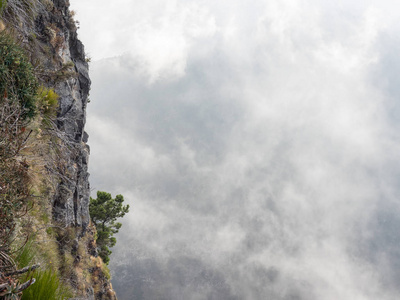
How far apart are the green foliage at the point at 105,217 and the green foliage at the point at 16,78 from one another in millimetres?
27107

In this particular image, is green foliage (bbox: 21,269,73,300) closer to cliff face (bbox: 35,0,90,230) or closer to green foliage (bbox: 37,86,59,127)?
green foliage (bbox: 37,86,59,127)

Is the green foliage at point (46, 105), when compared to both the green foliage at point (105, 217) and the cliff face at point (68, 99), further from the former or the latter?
the green foliage at point (105, 217)

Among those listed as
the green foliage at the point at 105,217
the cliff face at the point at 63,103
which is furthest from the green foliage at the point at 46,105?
the green foliage at the point at 105,217

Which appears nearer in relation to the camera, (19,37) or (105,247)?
(19,37)

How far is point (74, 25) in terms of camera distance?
1703 cm

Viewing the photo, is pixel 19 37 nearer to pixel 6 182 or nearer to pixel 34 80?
pixel 34 80

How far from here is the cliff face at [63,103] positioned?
937cm

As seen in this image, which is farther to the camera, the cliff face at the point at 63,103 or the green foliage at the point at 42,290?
the cliff face at the point at 63,103

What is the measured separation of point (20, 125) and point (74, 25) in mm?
15046

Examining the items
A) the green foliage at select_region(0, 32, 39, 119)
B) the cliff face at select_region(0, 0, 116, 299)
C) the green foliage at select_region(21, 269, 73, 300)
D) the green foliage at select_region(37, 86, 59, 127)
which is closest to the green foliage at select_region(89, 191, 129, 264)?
the cliff face at select_region(0, 0, 116, 299)

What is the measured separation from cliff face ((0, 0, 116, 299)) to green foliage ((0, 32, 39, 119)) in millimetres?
1773

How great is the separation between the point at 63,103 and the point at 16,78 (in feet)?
21.4

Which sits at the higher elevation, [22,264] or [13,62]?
[13,62]

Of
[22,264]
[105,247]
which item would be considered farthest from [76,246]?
[105,247]
